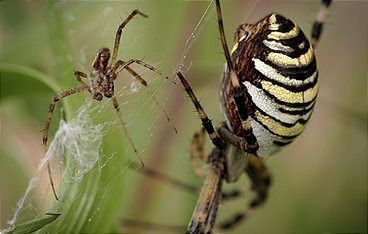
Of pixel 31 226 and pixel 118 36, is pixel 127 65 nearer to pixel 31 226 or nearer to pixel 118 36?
pixel 118 36

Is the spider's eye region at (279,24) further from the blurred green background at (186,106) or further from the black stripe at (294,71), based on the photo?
the blurred green background at (186,106)

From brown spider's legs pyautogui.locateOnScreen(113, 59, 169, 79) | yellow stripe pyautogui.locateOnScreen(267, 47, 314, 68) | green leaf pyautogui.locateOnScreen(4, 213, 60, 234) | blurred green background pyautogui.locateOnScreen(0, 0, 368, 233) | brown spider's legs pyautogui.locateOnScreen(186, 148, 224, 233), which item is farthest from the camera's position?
blurred green background pyautogui.locateOnScreen(0, 0, 368, 233)

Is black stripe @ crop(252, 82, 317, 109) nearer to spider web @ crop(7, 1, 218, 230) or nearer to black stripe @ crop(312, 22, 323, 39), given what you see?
spider web @ crop(7, 1, 218, 230)

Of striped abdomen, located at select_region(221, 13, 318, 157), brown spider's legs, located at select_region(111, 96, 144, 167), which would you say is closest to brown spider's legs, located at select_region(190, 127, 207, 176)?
brown spider's legs, located at select_region(111, 96, 144, 167)

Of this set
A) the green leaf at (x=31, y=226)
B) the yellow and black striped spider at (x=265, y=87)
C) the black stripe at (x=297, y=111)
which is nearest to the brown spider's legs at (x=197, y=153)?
the yellow and black striped spider at (x=265, y=87)

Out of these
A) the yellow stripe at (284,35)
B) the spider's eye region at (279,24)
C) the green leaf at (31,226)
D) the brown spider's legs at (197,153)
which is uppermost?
the spider's eye region at (279,24)

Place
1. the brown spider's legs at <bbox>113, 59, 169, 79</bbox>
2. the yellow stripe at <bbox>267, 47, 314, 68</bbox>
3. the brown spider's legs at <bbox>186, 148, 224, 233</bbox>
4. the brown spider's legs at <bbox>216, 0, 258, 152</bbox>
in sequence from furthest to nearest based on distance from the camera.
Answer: the brown spider's legs at <bbox>186, 148, 224, 233</bbox>
the brown spider's legs at <bbox>113, 59, 169, 79</bbox>
the brown spider's legs at <bbox>216, 0, 258, 152</bbox>
the yellow stripe at <bbox>267, 47, 314, 68</bbox>

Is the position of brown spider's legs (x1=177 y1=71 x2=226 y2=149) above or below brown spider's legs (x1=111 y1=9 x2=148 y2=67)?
below
